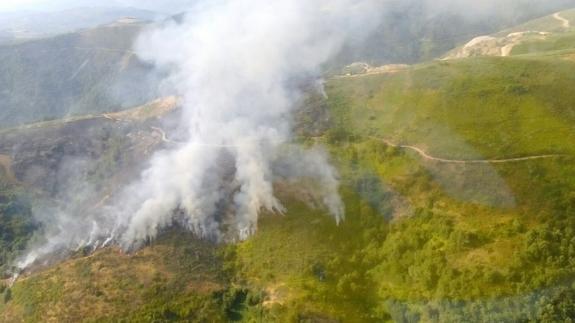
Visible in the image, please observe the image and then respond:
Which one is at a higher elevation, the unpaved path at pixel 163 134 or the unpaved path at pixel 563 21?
the unpaved path at pixel 563 21

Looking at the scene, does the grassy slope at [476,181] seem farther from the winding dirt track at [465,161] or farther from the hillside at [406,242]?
the winding dirt track at [465,161]

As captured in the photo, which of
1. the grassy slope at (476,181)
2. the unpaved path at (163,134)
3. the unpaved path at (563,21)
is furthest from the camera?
the unpaved path at (563,21)

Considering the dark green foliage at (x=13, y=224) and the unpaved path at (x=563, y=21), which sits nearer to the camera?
the dark green foliage at (x=13, y=224)

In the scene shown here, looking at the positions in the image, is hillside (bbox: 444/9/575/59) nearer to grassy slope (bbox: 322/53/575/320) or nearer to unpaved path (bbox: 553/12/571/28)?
A: unpaved path (bbox: 553/12/571/28)

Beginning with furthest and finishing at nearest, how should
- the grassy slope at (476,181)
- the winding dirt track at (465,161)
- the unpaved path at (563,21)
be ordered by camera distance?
1. the unpaved path at (563,21)
2. the winding dirt track at (465,161)
3. the grassy slope at (476,181)

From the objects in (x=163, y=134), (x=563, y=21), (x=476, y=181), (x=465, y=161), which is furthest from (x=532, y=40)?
(x=163, y=134)

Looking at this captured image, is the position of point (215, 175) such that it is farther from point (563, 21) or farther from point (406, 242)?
point (563, 21)

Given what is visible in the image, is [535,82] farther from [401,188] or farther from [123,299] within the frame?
[123,299]

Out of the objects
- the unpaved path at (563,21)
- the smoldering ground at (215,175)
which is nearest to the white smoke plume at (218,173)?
A: the smoldering ground at (215,175)

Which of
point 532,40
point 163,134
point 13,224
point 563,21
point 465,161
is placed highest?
point 465,161

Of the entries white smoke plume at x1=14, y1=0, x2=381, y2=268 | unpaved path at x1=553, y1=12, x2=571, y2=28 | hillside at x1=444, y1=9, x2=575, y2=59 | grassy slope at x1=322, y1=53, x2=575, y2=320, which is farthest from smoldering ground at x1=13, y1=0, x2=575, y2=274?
unpaved path at x1=553, y1=12, x2=571, y2=28
